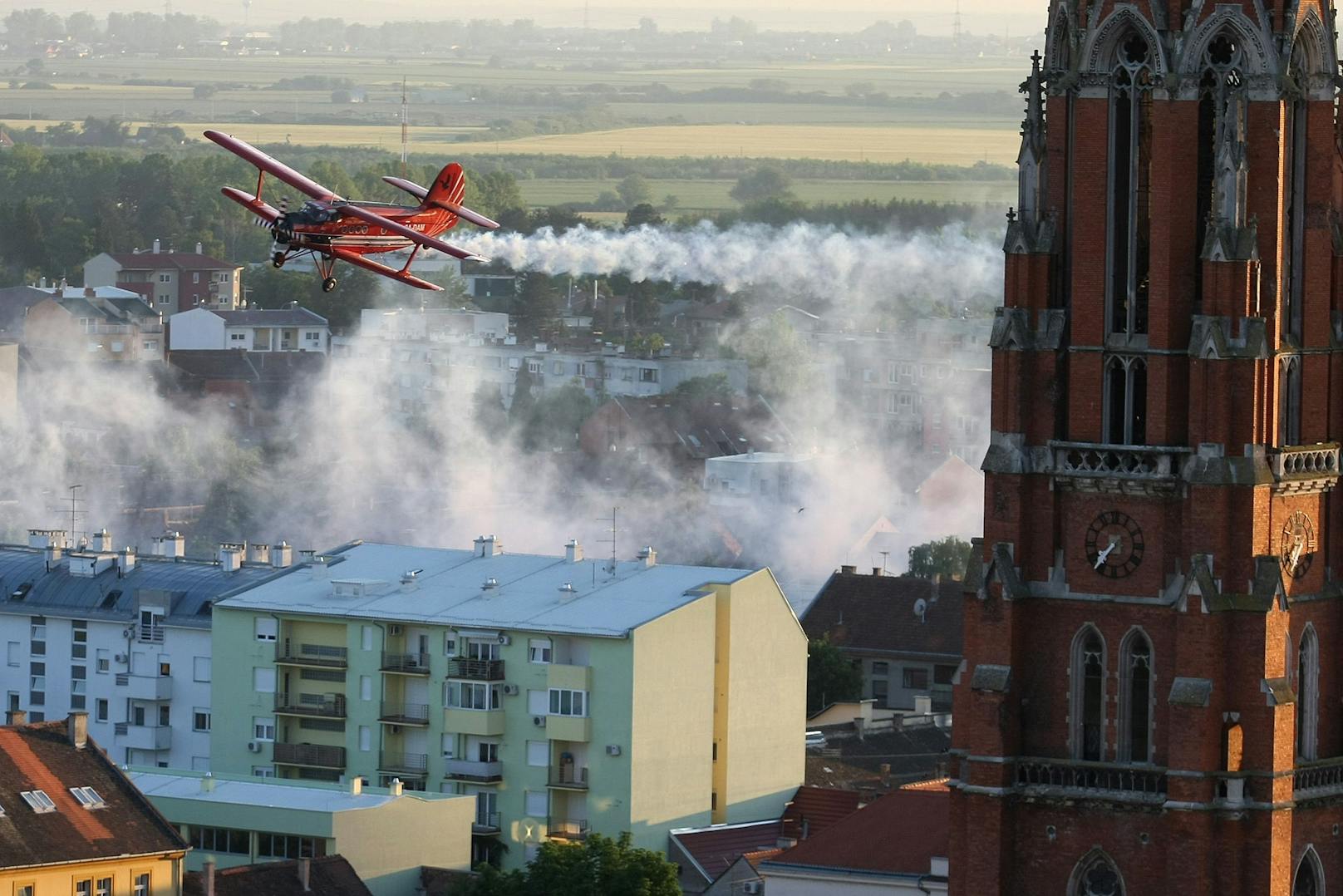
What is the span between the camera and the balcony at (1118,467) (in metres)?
72.4

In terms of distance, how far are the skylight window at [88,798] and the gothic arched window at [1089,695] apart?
33319 millimetres

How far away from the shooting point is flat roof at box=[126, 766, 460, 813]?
10844 cm

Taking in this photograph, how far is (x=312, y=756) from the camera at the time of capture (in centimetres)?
12694

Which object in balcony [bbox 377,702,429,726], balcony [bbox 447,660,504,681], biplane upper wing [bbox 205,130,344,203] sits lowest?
balcony [bbox 377,702,429,726]

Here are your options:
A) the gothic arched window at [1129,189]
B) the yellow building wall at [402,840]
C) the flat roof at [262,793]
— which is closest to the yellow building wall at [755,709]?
the flat roof at [262,793]

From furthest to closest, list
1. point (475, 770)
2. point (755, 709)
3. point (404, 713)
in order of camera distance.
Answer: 1. point (404, 713)
2. point (755, 709)
3. point (475, 770)

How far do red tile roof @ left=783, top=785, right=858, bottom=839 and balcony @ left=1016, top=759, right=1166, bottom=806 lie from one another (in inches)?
1628

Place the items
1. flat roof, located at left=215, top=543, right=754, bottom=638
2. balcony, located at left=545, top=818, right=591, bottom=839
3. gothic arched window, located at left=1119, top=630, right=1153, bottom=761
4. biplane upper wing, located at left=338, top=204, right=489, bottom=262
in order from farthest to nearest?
flat roof, located at left=215, top=543, right=754, bottom=638, balcony, located at left=545, top=818, right=591, bottom=839, biplane upper wing, located at left=338, top=204, right=489, bottom=262, gothic arched window, located at left=1119, top=630, right=1153, bottom=761

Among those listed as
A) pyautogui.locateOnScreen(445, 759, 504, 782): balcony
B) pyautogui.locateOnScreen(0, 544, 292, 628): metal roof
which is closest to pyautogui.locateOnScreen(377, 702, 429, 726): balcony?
pyautogui.locateOnScreen(445, 759, 504, 782): balcony

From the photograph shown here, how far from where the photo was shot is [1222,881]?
72125mm

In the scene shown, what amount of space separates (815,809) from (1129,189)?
4993cm

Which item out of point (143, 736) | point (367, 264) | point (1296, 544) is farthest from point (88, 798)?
point (1296, 544)

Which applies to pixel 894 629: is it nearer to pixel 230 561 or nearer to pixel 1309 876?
pixel 230 561

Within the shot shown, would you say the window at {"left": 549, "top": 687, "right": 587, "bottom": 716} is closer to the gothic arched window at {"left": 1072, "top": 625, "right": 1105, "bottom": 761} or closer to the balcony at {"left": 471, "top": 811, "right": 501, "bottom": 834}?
the balcony at {"left": 471, "top": 811, "right": 501, "bottom": 834}
